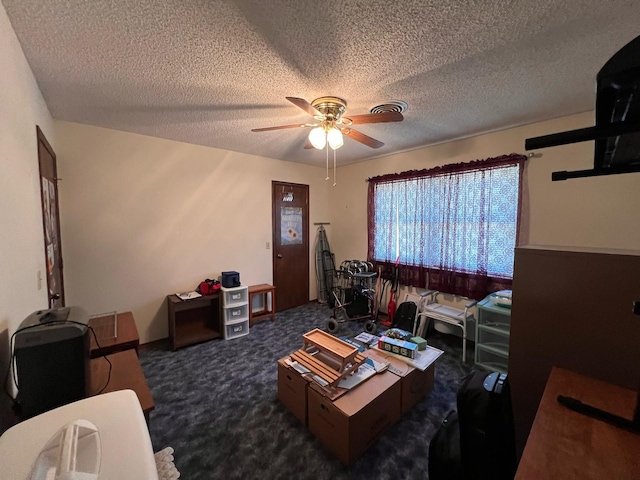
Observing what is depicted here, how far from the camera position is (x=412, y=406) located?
2.08m

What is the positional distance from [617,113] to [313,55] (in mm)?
1464

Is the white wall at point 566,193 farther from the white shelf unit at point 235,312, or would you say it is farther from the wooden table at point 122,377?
the wooden table at point 122,377

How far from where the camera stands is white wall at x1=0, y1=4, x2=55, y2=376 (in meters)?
1.14

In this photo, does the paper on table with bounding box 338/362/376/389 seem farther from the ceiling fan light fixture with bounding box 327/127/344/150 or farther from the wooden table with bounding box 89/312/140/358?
the ceiling fan light fixture with bounding box 327/127/344/150

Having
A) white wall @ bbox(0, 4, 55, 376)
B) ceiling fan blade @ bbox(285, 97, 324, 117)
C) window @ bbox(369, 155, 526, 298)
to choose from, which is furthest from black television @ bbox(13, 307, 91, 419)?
window @ bbox(369, 155, 526, 298)

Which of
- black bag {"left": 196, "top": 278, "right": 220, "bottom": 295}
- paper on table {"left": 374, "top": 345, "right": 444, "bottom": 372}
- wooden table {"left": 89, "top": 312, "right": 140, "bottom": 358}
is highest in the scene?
black bag {"left": 196, "top": 278, "right": 220, "bottom": 295}

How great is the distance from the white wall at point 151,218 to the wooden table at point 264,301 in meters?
0.22

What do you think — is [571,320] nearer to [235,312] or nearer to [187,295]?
[235,312]

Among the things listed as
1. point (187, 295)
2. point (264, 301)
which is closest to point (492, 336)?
point (264, 301)

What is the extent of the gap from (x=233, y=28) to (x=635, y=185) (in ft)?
10.8

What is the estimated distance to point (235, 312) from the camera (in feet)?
11.2

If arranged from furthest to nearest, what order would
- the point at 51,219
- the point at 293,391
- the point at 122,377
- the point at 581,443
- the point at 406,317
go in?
the point at 406,317, the point at 51,219, the point at 293,391, the point at 122,377, the point at 581,443

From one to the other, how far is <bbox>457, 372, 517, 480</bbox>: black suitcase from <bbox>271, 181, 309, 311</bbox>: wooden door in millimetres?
3446

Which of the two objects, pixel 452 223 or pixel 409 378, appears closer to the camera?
pixel 409 378
